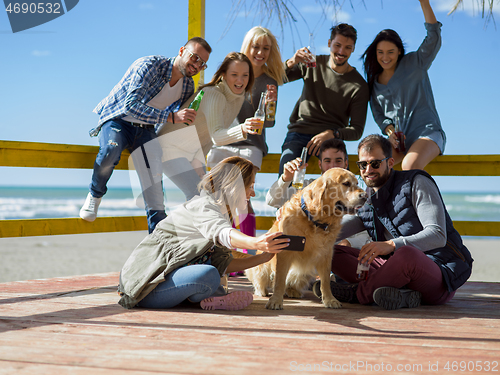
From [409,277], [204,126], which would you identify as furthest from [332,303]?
[204,126]

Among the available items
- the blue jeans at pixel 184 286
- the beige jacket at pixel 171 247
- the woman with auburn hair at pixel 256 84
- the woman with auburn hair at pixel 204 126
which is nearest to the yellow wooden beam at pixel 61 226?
the woman with auburn hair at pixel 204 126

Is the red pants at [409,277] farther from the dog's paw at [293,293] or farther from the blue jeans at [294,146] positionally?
the blue jeans at [294,146]

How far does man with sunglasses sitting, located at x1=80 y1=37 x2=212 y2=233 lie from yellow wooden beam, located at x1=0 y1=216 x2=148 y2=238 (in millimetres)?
150

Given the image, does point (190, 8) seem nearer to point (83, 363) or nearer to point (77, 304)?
point (77, 304)

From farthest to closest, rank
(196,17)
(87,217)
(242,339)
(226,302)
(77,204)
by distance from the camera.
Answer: (77,204), (196,17), (87,217), (226,302), (242,339)

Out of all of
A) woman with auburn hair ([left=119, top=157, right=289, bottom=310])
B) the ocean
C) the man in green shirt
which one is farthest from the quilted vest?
the ocean

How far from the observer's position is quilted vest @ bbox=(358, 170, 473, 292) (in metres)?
2.50

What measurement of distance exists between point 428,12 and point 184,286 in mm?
2881

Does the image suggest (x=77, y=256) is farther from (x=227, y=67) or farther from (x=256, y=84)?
(x=227, y=67)

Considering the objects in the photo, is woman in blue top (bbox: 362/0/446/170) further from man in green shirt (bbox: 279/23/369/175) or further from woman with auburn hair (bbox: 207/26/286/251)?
woman with auburn hair (bbox: 207/26/286/251)

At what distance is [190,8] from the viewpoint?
13.4ft

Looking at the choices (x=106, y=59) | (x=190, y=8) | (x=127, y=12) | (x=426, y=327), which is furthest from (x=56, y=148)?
(x=106, y=59)

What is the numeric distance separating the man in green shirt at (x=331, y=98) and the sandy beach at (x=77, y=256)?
633cm

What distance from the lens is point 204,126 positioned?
3354 mm
